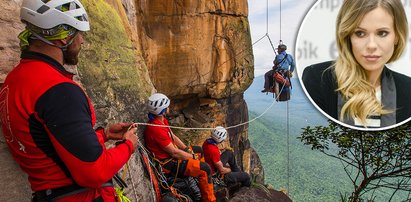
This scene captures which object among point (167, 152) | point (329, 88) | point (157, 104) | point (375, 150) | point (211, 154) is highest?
point (329, 88)

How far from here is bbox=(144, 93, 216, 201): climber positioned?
204 inches

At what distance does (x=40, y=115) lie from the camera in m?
1.97

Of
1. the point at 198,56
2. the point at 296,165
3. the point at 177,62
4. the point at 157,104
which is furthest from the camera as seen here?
the point at 296,165

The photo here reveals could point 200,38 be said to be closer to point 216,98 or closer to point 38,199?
point 216,98

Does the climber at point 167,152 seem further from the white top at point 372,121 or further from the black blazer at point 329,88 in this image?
the white top at point 372,121

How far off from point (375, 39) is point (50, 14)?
186 cm

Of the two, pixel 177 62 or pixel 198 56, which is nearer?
pixel 177 62

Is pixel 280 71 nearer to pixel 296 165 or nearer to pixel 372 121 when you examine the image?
pixel 372 121

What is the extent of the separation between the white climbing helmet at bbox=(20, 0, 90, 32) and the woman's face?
1678 mm

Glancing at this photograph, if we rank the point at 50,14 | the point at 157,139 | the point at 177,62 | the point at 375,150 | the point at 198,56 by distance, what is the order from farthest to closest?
the point at 198,56 < the point at 177,62 < the point at 375,150 < the point at 157,139 < the point at 50,14

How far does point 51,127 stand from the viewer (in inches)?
76.2

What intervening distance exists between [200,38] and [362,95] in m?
12.4

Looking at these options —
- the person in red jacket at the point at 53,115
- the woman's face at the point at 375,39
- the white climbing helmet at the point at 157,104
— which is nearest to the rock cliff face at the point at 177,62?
the white climbing helmet at the point at 157,104

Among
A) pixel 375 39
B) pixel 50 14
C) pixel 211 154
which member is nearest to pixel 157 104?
pixel 211 154
